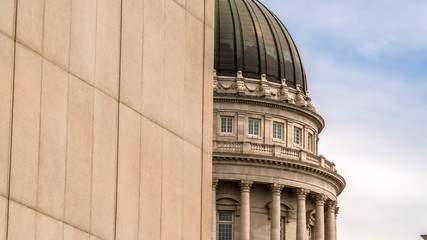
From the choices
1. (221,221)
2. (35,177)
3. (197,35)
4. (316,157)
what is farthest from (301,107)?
(35,177)

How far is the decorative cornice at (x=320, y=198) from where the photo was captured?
103625mm

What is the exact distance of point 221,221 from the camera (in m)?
101

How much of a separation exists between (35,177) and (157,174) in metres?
4.60

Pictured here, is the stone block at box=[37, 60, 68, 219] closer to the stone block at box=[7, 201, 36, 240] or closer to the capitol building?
the capitol building

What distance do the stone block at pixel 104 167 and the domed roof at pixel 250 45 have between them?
77965 mm

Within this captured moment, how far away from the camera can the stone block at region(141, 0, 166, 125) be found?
27.0m

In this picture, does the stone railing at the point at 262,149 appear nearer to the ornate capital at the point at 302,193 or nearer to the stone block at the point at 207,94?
the ornate capital at the point at 302,193

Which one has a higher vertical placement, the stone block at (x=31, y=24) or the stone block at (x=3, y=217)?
the stone block at (x=31, y=24)

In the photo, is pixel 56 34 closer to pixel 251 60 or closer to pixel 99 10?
pixel 99 10

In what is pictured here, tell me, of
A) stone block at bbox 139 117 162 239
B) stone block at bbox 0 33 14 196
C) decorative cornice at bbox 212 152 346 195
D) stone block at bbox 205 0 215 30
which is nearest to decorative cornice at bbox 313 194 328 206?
decorative cornice at bbox 212 152 346 195

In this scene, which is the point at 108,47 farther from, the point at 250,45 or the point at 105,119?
the point at 250,45

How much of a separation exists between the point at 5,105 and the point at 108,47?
3816mm

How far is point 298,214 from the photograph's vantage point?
10219cm

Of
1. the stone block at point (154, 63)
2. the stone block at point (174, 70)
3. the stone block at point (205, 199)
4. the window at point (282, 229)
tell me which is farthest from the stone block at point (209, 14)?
the window at point (282, 229)
